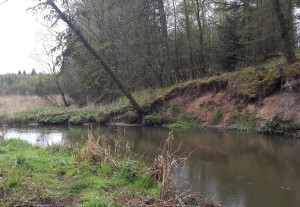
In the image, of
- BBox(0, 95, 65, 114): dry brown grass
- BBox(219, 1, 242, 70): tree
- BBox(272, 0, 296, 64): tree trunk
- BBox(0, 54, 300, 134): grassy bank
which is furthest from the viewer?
BBox(0, 95, 65, 114): dry brown grass

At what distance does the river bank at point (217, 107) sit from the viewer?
57.7 ft

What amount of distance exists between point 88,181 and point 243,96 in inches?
583

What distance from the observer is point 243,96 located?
2052 cm

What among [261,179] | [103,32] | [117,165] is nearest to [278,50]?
[103,32]

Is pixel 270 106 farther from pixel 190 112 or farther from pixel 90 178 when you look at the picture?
pixel 90 178

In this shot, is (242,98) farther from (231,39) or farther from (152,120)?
(152,120)

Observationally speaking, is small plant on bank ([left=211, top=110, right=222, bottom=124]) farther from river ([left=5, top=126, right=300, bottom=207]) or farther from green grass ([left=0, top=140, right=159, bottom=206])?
green grass ([left=0, top=140, right=159, bottom=206])

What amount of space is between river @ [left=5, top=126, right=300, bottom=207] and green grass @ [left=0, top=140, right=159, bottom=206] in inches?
58.2

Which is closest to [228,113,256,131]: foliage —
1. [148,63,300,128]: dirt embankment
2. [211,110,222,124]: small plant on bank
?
[148,63,300,128]: dirt embankment

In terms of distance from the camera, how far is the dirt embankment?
57.5 ft

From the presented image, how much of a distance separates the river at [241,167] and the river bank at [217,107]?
5.26 feet

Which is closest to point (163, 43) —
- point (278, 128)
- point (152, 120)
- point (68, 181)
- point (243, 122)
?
point (152, 120)

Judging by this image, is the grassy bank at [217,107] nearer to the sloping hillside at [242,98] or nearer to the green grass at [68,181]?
the sloping hillside at [242,98]

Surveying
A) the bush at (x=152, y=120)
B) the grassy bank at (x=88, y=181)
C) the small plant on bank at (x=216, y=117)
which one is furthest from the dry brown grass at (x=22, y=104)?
the grassy bank at (x=88, y=181)
